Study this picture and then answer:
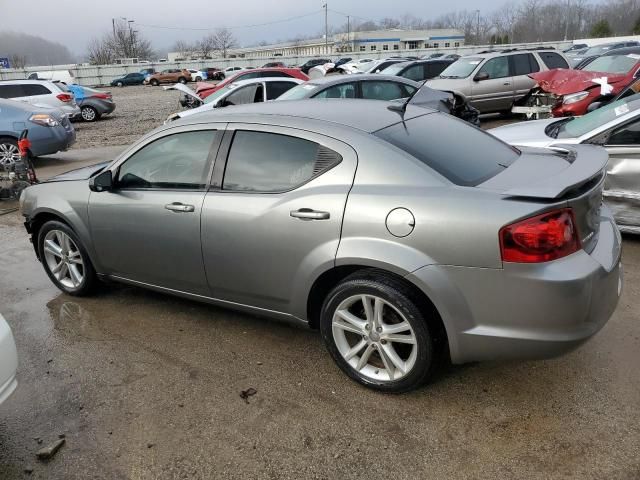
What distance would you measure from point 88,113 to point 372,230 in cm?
2036

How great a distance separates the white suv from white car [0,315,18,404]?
14.3 metres

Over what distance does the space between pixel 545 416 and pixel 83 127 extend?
19232mm

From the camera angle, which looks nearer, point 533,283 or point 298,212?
point 533,283

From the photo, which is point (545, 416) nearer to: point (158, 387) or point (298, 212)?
point (298, 212)

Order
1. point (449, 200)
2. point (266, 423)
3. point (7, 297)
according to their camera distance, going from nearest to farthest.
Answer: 1. point (449, 200)
2. point (266, 423)
3. point (7, 297)

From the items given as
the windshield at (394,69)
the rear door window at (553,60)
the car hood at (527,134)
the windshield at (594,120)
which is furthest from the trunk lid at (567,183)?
the windshield at (394,69)

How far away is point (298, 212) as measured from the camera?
3062mm

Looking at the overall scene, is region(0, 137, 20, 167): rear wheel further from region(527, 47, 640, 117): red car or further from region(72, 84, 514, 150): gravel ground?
region(527, 47, 640, 117): red car

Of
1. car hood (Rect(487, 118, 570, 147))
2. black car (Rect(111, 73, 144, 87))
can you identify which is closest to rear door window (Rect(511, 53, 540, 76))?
car hood (Rect(487, 118, 570, 147))

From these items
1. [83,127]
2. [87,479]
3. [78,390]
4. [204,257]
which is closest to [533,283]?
[204,257]

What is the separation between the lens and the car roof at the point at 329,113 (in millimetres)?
3287

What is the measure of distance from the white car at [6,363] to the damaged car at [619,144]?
4.38 metres

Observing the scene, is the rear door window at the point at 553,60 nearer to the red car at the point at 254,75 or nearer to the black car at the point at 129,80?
the red car at the point at 254,75

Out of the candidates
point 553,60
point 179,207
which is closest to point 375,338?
point 179,207
